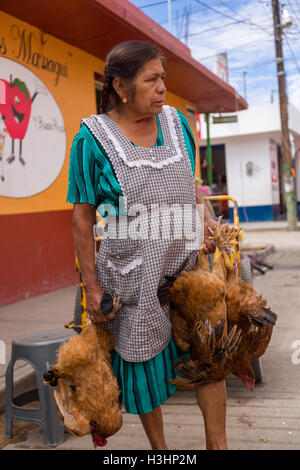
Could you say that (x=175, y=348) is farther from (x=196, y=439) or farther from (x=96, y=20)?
(x=96, y=20)

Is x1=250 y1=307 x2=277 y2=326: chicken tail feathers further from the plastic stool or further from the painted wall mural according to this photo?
the painted wall mural

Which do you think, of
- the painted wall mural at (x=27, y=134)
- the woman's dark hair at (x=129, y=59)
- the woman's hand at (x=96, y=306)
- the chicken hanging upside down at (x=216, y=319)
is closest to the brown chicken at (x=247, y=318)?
the chicken hanging upside down at (x=216, y=319)

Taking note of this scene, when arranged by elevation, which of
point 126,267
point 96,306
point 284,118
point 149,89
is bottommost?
point 96,306

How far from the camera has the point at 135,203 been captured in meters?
2.10

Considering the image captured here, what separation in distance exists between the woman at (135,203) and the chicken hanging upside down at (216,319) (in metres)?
0.07

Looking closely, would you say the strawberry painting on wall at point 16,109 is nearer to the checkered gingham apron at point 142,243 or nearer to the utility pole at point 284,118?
the checkered gingham apron at point 142,243

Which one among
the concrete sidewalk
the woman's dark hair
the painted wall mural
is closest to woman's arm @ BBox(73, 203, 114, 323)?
the woman's dark hair

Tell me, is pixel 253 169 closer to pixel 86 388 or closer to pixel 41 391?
pixel 41 391

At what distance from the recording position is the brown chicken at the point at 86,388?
6.82 ft

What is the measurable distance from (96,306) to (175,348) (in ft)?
1.37

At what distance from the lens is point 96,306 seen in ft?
7.03

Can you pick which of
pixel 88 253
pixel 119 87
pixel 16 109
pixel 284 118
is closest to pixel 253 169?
pixel 284 118

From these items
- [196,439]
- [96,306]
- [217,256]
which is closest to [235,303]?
[217,256]

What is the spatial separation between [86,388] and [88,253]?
541mm
